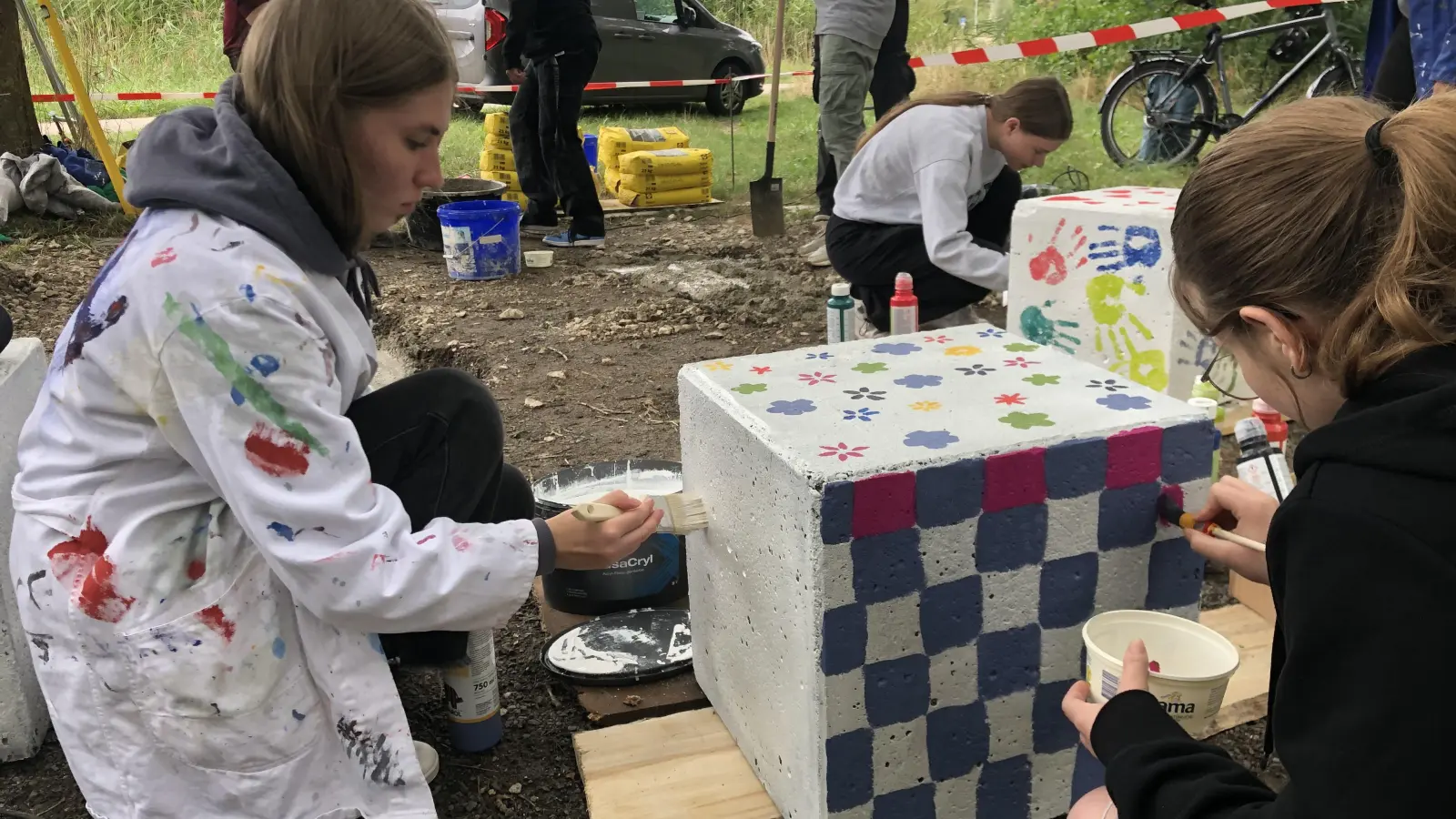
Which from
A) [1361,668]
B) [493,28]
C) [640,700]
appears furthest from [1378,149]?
[493,28]

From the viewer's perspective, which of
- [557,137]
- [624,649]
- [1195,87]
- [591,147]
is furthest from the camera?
[591,147]

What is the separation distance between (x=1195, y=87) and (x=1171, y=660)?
664 centimetres

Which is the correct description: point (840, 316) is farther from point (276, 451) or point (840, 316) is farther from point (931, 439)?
point (276, 451)

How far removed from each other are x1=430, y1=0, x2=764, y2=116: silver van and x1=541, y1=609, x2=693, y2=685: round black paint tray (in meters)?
9.09

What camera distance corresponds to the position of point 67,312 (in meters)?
5.04

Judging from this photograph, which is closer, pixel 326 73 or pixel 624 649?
pixel 326 73

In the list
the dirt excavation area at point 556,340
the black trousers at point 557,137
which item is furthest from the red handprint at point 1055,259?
the black trousers at point 557,137

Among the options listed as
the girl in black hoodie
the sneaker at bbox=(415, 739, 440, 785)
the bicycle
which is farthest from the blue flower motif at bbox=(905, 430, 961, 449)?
the bicycle

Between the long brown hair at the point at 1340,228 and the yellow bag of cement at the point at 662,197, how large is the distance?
21.8 ft

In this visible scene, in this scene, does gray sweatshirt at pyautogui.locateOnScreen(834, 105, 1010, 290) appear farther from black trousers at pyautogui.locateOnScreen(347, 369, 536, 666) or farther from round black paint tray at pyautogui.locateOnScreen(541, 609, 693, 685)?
black trousers at pyautogui.locateOnScreen(347, 369, 536, 666)

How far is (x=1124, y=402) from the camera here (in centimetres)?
161

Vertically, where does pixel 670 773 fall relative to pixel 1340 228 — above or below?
below

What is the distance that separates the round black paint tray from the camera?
2145 mm

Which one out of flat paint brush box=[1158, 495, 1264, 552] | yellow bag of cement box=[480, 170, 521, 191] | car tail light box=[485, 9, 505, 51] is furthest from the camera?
car tail light box=[485, 9, 505, 51]
